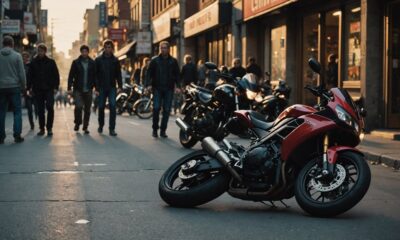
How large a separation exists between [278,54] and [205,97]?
1132cm

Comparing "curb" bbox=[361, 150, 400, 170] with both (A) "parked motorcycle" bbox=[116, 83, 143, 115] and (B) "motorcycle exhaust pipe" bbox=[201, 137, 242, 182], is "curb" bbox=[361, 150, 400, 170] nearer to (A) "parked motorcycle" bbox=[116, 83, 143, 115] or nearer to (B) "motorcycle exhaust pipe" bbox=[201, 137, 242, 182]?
(B) "motorcycle exhaust pipe" bbox=[201, 137, 242, 182]

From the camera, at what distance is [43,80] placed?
49.0 feet

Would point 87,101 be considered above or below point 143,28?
below

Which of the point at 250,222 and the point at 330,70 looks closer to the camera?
the point at 250,222

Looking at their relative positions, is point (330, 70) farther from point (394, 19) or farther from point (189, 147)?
point (189, 147)

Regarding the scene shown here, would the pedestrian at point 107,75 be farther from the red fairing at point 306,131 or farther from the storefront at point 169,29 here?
the storefront at point 169,29

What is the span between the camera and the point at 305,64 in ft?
69.2

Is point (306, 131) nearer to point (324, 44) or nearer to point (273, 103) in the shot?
point (273, 103)

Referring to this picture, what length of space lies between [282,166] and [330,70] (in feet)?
39.1

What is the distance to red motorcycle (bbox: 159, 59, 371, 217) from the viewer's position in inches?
236

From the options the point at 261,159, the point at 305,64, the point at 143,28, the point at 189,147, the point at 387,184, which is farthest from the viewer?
the point at 143,28

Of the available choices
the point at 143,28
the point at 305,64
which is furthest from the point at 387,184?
the point at 143,28

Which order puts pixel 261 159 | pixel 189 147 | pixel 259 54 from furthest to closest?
pixel 259 54 < pixel 189 147 < pixel 261 159

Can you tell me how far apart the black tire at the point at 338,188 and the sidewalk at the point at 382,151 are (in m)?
4.18
